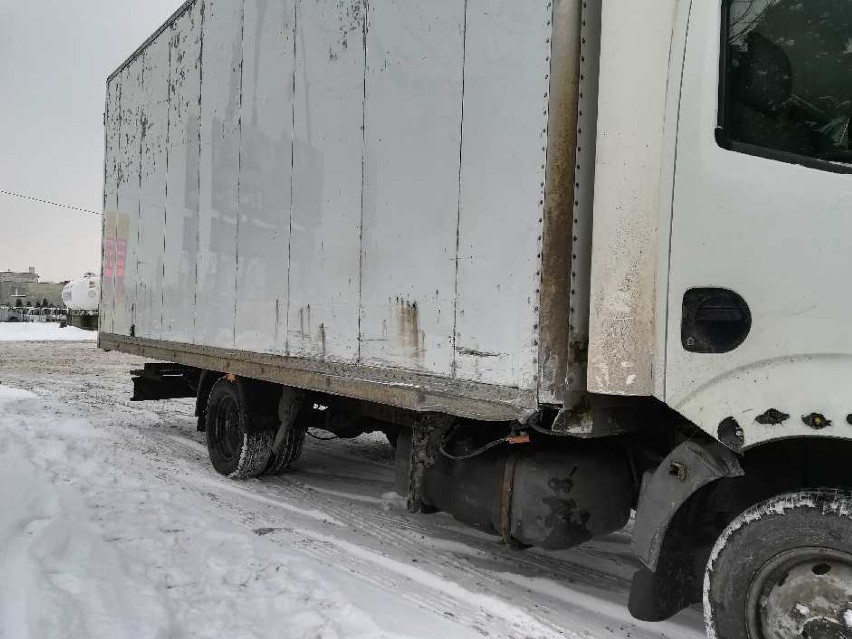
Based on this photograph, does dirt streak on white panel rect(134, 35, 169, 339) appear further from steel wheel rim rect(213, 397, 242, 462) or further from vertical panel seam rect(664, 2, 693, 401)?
vertical panel seam rect(664, 2, 693, 401)

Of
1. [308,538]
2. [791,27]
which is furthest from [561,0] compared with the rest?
[308,538]

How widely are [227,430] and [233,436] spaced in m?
0.15

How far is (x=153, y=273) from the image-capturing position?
275 inches

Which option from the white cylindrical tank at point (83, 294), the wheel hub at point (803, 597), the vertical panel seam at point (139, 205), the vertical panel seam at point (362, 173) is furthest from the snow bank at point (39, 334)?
the wheel hub at point (803, 597)

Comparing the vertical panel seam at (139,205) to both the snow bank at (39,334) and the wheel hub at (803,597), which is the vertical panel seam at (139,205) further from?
the snow bank at (39,334)

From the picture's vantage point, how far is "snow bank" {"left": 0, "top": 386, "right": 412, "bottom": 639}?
3.17 m

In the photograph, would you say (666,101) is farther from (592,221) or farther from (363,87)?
(363,87)

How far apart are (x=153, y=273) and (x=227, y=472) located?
2292 mm

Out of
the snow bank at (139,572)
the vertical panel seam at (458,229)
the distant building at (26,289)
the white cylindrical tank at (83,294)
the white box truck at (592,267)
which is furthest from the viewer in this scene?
the distant building at (26,289)

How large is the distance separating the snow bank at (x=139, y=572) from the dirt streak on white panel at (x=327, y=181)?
1.37m

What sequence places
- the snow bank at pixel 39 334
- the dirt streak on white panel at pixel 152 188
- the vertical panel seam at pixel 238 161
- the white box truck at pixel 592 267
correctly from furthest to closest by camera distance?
the snow bank at pixel 39 334 → the dirt streak on white panel at pixel 152 188 → the vertical panel seam at pixel 238 161 → the white box truck at pixel 592 267

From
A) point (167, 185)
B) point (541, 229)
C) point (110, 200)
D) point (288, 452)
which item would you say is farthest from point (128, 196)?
point (541, 229)

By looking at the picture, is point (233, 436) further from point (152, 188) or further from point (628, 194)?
point (628, 194)

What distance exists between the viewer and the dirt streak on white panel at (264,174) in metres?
4.86
